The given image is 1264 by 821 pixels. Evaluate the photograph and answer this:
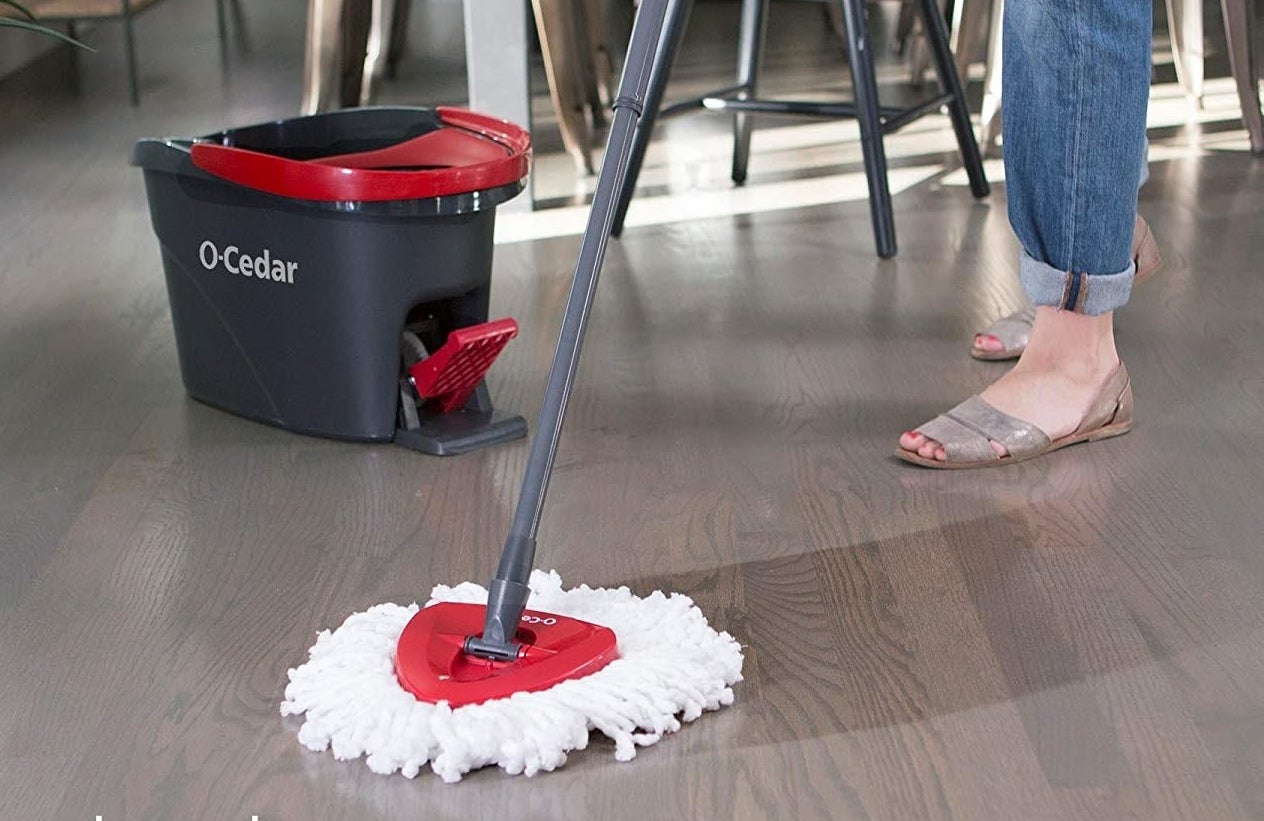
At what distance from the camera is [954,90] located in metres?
2.20

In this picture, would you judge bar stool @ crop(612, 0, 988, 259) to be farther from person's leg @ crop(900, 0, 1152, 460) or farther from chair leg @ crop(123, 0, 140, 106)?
chair leg @ crop(123, 0, 140, 106)

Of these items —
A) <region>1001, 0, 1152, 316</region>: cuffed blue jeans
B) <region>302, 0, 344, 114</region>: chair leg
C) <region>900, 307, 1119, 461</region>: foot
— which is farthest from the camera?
<region>302, 0, 344, 114</region>: chair leg

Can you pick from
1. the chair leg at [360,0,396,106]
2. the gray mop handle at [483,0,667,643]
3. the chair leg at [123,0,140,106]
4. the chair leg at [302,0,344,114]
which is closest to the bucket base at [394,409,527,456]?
the gray mop handle at [483,0,667,643]

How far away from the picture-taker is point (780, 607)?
1.12 metres

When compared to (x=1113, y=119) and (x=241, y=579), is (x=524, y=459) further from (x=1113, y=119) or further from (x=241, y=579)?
(x=1113, y=119)

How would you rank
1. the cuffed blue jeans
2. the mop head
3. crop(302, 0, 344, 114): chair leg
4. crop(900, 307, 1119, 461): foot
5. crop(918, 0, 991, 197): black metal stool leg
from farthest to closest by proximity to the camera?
crop(302, 0, 344, 114): chair leg
crop(918, 0, 991, 197): black metal stool leg
crop(900, 307, 1119, 461): foot
the cuffed blue jeans
the mop head

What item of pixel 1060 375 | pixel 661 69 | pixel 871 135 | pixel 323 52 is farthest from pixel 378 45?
pixel 1060 375

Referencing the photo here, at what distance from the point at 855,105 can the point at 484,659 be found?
1.33 m

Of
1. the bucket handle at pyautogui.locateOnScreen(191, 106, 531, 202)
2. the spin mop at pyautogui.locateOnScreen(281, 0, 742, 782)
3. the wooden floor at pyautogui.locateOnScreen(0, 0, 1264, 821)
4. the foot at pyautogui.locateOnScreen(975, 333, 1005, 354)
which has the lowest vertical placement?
the wooden floor at pyautogui.locateOnScreen(0, 0, 1264, 821)

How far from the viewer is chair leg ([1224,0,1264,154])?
255 centimetres

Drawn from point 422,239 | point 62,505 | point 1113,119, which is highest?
point 1113,119

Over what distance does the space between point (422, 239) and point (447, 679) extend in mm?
545

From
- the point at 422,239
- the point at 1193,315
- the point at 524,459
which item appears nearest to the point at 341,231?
the point at 422,239

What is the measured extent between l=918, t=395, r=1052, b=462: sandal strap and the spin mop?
429 millimetres
